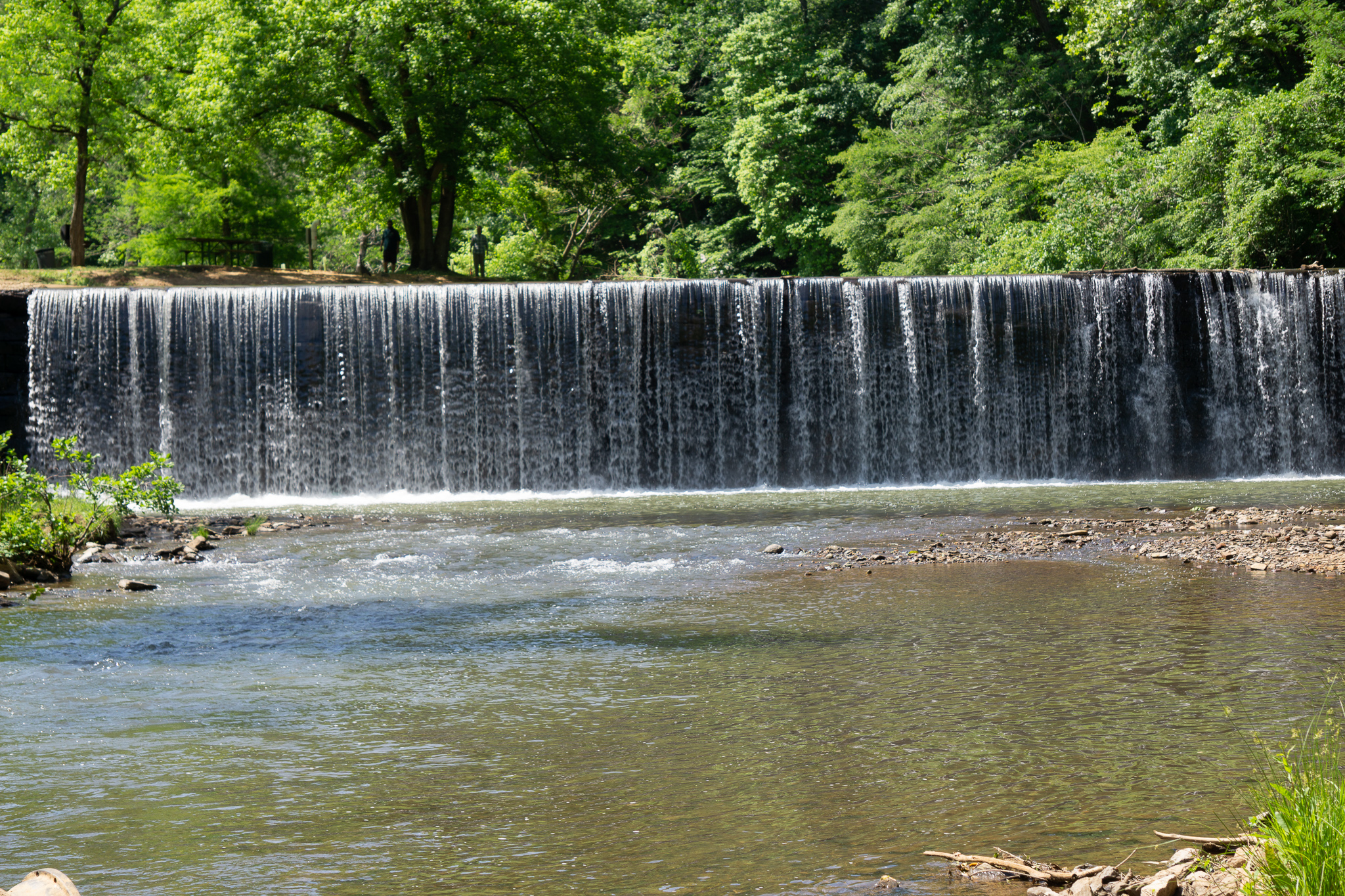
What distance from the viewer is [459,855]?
4.04 m

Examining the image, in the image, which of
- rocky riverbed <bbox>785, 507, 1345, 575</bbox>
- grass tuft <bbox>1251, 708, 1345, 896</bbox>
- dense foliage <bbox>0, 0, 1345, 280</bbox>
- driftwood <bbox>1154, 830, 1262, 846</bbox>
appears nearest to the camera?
grass tuft <bbox>1251, 708, 1345, 896</bbox>

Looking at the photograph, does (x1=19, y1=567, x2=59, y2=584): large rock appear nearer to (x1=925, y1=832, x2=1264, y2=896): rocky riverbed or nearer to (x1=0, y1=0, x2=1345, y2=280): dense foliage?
(x1=925, y1=832, x2=1264, y2=896): rocky riverbed

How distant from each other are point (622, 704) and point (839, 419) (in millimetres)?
14246

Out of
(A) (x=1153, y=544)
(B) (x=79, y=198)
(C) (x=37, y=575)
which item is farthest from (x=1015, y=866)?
(B) (x=79, y=198)

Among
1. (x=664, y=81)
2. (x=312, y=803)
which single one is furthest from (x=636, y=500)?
(x=664, y=81)

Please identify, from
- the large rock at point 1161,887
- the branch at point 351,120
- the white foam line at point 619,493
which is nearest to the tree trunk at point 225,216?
the branch at point 351,120

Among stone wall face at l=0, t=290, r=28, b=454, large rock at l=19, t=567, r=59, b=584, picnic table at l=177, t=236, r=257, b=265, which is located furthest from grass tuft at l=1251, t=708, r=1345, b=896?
picnic table at l=177, t=236, r=257, b=265

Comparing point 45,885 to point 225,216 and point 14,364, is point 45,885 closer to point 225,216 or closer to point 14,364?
point 14,364

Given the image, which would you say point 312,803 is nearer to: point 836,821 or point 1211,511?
point 836,821

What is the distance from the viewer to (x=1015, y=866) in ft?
12.1

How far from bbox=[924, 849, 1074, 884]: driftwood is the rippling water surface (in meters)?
0.10

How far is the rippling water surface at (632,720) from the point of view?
4.06 metres

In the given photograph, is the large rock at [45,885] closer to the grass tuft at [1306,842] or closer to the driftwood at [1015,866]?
the driftwood at [1015,866]

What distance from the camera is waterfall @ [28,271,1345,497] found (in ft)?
63.8
